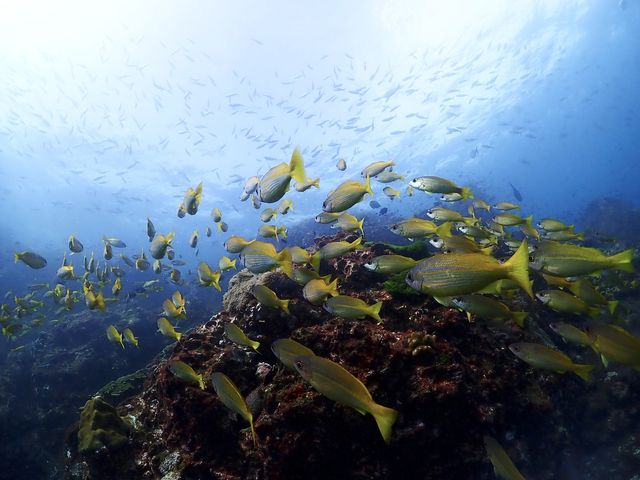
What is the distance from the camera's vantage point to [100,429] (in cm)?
538

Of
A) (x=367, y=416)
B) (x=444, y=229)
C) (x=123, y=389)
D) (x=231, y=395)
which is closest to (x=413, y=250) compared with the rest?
(x=444, y=229)

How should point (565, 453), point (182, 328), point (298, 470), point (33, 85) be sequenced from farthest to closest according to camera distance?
point (33, 85), point (182, 328), point (565, 453), point (298, 470)

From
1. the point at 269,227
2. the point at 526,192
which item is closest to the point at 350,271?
the point at 269,227

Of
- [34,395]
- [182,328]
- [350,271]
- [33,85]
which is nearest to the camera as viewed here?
[350,271]

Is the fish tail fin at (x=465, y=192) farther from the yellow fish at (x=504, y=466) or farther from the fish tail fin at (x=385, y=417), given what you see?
the fish tail fin at (x=385, y=417)

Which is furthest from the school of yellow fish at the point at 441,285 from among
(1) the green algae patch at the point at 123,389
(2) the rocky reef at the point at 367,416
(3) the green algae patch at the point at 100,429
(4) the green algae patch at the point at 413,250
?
(1) the green algae patch at the point at 123,389

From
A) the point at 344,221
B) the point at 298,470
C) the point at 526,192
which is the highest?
the point at 344,221

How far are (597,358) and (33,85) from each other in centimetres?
5376

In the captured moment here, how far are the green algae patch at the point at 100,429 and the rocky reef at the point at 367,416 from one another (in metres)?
0.15

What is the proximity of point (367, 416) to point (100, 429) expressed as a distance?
4.57 metres

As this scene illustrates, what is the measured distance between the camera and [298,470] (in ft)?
11.5

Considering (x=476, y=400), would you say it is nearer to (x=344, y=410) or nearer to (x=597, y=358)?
(x=344, y=410)

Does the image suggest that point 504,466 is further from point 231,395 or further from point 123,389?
point 123,389

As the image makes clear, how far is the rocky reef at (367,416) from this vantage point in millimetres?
3627
